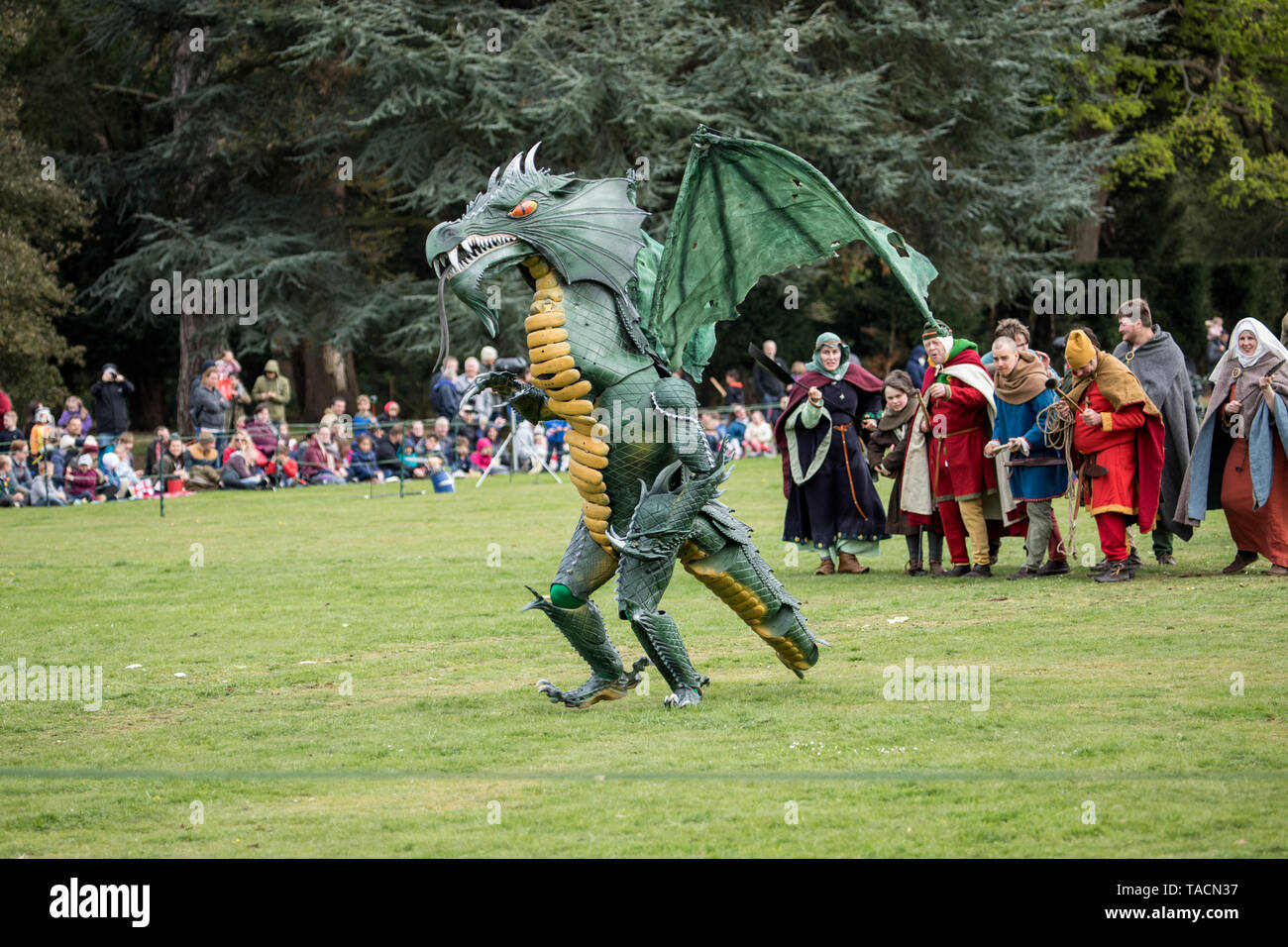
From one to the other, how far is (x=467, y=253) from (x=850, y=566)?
24.1 feet

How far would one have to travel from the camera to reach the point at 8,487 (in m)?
23.2

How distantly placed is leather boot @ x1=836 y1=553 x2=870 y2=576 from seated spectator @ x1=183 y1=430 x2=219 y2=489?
13147 mm

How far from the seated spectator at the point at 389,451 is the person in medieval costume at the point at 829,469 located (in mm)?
12239

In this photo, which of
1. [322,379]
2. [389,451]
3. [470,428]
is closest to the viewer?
[389,451]

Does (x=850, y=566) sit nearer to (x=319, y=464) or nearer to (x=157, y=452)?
(x=319, y=464)

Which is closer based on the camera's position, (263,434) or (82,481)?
(82,481)

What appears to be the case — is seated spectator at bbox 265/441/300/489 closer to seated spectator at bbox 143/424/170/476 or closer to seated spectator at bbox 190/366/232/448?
seated spectator at bbox 190/366/232/448

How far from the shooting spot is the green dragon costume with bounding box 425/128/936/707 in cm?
875

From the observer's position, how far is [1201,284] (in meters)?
40.8

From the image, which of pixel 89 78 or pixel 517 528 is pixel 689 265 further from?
pixel 89 78

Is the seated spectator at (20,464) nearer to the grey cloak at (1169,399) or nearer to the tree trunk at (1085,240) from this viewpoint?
the grey cloak at (1169,399)

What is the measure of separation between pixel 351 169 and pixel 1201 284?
70.6 ft

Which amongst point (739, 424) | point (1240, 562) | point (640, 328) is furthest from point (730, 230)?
point (739, 424)

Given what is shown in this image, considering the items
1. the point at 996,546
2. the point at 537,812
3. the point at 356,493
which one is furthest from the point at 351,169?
the point at 537,812
